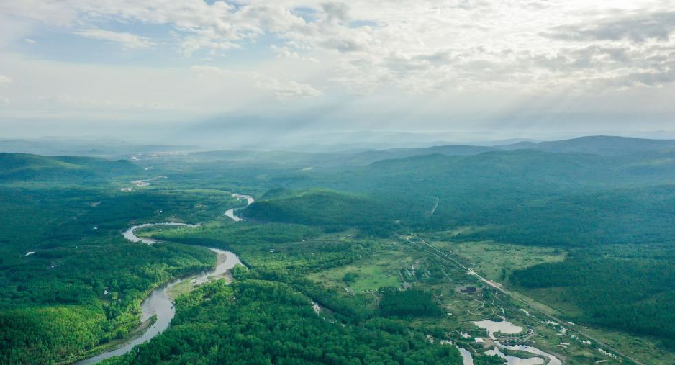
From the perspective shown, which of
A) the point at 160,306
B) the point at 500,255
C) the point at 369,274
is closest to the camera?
the point at 160,306

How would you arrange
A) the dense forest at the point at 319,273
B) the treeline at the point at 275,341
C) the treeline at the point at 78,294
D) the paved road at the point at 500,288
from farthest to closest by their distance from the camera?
the paved road at the point at 500,288
the dense forest at the point at 319,273
the treeline at the point at 78,294
the treeline at the point at 275,341

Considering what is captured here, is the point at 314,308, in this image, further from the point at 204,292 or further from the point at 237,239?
the point at 237,239

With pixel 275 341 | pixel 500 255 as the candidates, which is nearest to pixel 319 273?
pixel 275 341

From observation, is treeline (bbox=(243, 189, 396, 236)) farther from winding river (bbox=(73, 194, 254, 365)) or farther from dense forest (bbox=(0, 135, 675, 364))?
winding river (bbox=(73, 194, 254, 365))

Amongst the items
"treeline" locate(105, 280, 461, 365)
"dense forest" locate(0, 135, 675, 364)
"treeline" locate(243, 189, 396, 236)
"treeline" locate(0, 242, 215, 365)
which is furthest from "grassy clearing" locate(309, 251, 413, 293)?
"treeline" locate(0, 242, 215, 365)

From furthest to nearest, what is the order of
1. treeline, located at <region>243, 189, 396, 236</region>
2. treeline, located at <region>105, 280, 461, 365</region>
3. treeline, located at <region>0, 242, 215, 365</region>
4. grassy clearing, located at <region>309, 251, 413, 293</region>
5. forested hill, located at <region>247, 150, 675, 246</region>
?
treeline, located at <region>243, 189, 396, 236</region> → forested hill, located at <region>247, 150, 675, 246</region> → grassy clearing, located at <region>309, 251, 413, 293</region> → treeline, located at <region>0, 242, 215, 365</region> → treeline, located at <region>105, 280, 461, 365</region>

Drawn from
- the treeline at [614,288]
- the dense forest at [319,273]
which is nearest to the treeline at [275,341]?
the dense forest at [319,273]

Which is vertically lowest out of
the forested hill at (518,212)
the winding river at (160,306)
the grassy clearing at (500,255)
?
the winding river at (160,306)

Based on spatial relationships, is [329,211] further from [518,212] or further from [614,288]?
[614,288]

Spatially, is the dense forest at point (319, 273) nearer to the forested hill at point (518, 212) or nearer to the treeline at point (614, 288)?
the treeline at point (614, 288)
